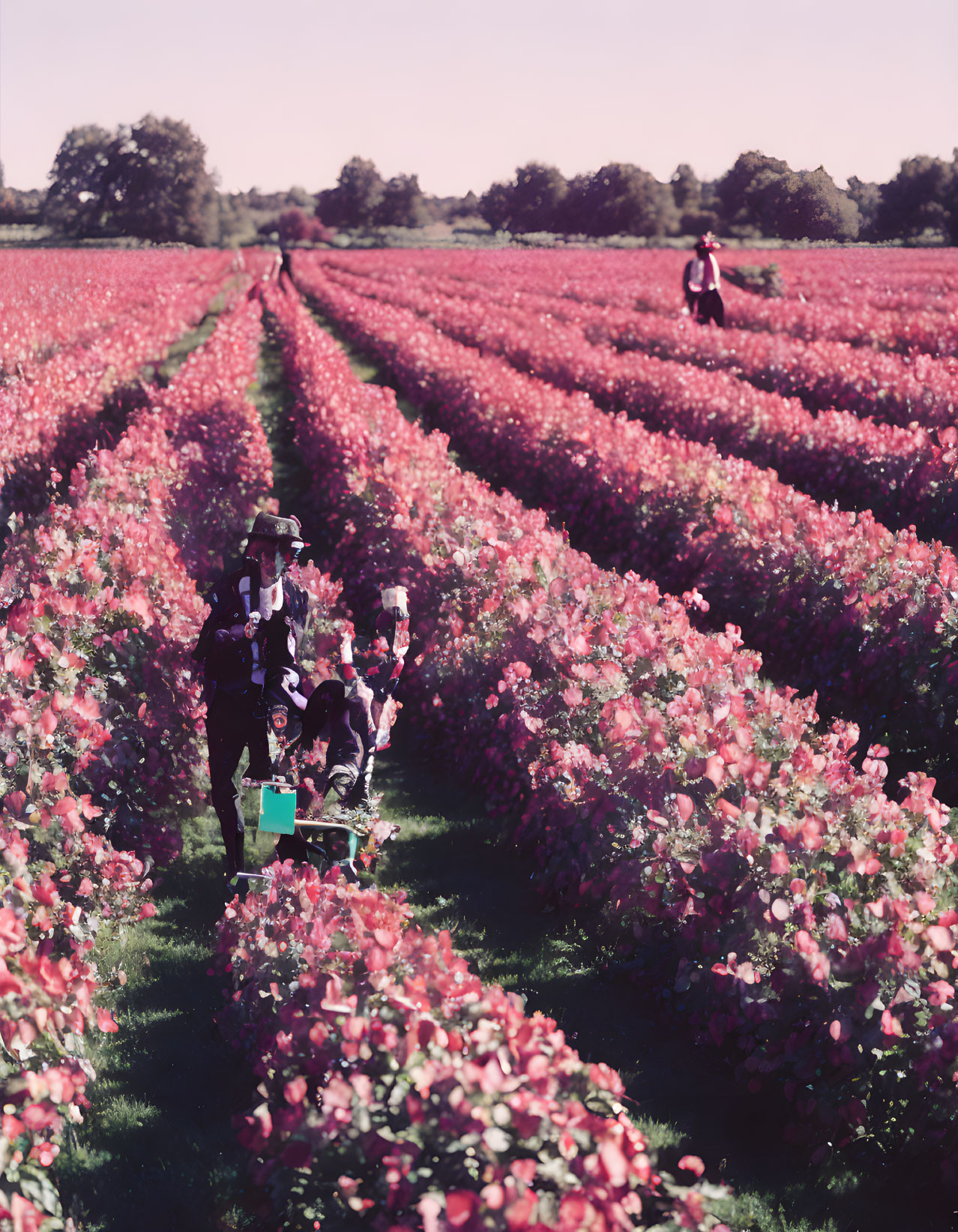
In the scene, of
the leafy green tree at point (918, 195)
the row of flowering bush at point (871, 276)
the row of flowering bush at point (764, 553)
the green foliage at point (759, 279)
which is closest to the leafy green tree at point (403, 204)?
the row of flowering bush at point (871, 276)

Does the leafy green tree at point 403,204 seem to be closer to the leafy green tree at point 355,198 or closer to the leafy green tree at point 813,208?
the leafy green tree at point 355,198

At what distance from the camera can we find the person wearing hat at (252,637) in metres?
4.29

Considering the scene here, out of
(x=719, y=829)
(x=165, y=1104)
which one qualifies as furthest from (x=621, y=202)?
(x=165, y=1104)

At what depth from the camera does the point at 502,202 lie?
54.0m

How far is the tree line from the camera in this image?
839 cm

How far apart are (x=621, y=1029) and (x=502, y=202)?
55.9m

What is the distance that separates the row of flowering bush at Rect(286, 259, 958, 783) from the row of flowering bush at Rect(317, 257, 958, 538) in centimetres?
130

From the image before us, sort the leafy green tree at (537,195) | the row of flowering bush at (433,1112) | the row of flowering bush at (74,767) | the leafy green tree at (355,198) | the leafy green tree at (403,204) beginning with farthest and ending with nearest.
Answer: the leafy green tree at (355,198)
the leafy green tree at (403,204)
the leafy green tree at (537,195)
the row of flowering bush at (74,767)
the row of flowering bush at (433,1112)

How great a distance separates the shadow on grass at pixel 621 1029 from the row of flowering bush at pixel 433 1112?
391mm

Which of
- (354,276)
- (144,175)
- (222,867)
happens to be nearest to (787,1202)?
(222,867)

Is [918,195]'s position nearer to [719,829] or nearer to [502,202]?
[719,829]

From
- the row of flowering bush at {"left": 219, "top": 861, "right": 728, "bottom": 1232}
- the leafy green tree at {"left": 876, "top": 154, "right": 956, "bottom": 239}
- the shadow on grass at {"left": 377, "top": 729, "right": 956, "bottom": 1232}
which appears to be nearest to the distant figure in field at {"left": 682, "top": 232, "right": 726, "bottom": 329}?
the leafy green tree at {"left": 876, "top": 154, "right": 956, "bottom": 239}

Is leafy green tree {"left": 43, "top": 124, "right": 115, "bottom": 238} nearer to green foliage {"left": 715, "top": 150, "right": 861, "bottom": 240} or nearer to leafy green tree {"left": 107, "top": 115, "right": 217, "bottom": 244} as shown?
leafy green tree {"left": 107, "top": 115, "right": 217, "bottom": 244}

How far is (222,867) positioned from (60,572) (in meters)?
2.12
